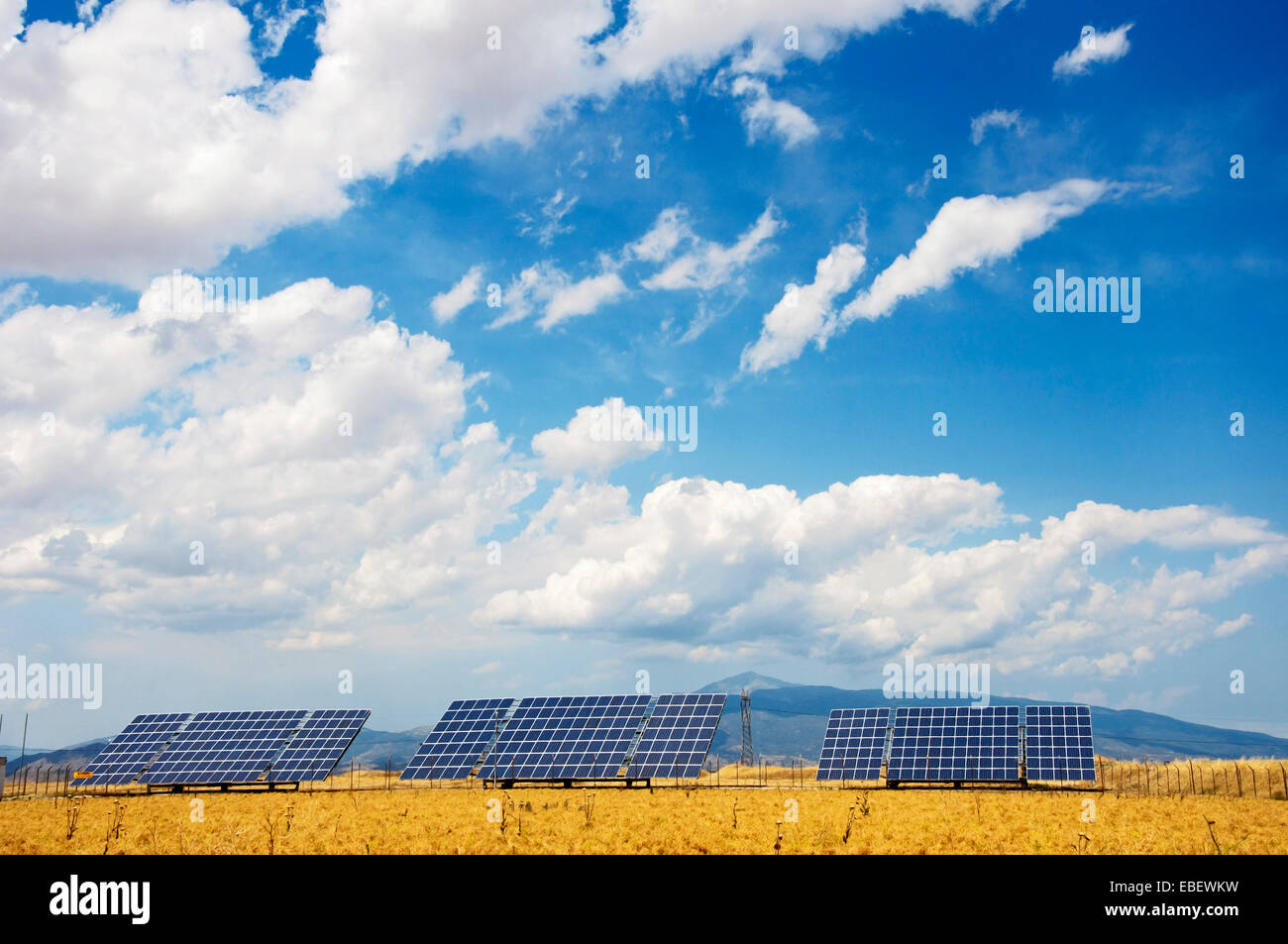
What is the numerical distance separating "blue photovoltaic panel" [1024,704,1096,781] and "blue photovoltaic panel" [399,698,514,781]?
1332 inches

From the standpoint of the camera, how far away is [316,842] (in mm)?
28844

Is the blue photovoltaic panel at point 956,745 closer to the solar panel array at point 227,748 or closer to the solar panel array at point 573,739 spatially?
the solar panel array at point 573,739

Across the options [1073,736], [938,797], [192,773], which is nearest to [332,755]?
[192,773]

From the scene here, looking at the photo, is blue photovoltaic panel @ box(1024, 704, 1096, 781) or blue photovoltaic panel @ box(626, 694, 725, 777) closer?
blue photovoltaic panel @ box(1024, 704, 1096, 781)

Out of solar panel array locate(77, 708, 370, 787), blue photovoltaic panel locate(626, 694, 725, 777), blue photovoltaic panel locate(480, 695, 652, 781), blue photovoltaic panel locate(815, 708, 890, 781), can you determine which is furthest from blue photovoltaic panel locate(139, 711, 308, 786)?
blue photovoltaic panel locate(815, 708, 890, 781)

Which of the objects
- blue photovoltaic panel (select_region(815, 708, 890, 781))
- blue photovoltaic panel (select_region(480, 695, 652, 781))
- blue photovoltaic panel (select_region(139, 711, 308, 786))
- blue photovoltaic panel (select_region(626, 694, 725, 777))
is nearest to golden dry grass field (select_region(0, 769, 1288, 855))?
blue photovoltaic panel (select_region(626, 694, 725, 777))

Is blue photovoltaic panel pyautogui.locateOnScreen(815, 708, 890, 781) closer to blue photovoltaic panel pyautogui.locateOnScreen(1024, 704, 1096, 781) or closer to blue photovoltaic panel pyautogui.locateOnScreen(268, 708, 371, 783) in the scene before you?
blue photovoltaic panel pyautogui.locateOnScreen(1024, 704, 1096, 781)

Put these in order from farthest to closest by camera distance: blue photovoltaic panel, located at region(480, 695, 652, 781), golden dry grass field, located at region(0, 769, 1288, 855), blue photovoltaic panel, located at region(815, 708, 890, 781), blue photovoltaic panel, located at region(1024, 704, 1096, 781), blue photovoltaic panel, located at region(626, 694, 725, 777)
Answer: blue photovoltaic panel, located at region(815, 708, 890, 781), blue photovoltaic panel, located at region(480, 695, 652, 781), blue photovoltaic panel, located at region(626, 694, 725, 777), blue photovoltaic panel, located at region(1024, 704, 1096, 781), golden dry grass field, located at region(0, 769, 1288, 855)

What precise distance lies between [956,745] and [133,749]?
182 feet

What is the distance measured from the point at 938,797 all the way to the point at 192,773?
46301 mm

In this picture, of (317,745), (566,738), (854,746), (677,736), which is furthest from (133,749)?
(854,746)

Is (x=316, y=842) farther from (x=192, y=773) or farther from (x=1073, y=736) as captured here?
(x=1073, y=736)

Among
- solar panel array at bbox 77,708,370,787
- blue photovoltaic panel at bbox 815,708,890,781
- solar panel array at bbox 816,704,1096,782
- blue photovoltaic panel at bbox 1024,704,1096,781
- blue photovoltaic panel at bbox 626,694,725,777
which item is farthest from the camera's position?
solar panel array at bbox 77,708,370,787

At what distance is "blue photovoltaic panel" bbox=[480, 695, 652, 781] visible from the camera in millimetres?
53781
